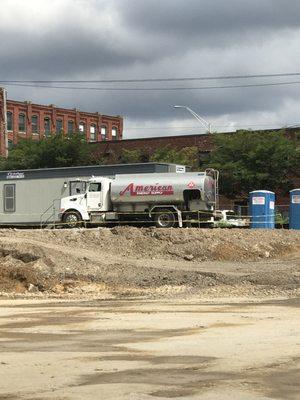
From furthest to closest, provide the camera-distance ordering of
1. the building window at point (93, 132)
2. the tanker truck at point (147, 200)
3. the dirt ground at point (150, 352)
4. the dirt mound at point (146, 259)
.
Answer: the building window at point (93, 132)
the tanker truck at point (147, 200)
the dirt mound at point (146, 259)
the dirt ground at point (150, 352)

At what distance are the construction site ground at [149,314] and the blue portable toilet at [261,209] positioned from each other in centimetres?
463

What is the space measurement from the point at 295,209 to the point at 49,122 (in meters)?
62.2

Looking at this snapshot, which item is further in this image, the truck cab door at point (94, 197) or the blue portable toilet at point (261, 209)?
the blue portable toilet at point (261, 209)

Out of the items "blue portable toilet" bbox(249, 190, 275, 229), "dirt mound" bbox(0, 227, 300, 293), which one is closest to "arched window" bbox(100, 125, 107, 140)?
"blue portable toilet" bbox(249, 190, 275, 229)

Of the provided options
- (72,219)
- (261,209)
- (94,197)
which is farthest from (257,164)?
(72,219)

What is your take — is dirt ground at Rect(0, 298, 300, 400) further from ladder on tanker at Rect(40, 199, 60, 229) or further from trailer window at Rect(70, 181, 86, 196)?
ladder on tanker at Rect(40, 199, 60, 229)

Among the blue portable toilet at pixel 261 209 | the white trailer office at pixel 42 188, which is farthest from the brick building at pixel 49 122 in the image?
the blue portable toilet at pixel 261 209

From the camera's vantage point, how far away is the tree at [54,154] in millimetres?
59906

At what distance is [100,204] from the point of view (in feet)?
109

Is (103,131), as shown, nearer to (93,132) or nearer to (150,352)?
(93,132)

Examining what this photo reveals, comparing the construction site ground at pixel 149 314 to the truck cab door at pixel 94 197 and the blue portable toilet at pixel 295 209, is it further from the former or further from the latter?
the truck cab door at pixel 94 197

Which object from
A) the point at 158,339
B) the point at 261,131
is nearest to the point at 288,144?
the point at 261,131

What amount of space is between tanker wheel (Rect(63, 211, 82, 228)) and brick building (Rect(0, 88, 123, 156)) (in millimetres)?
44664

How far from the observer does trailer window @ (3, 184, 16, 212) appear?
38.8 meters
